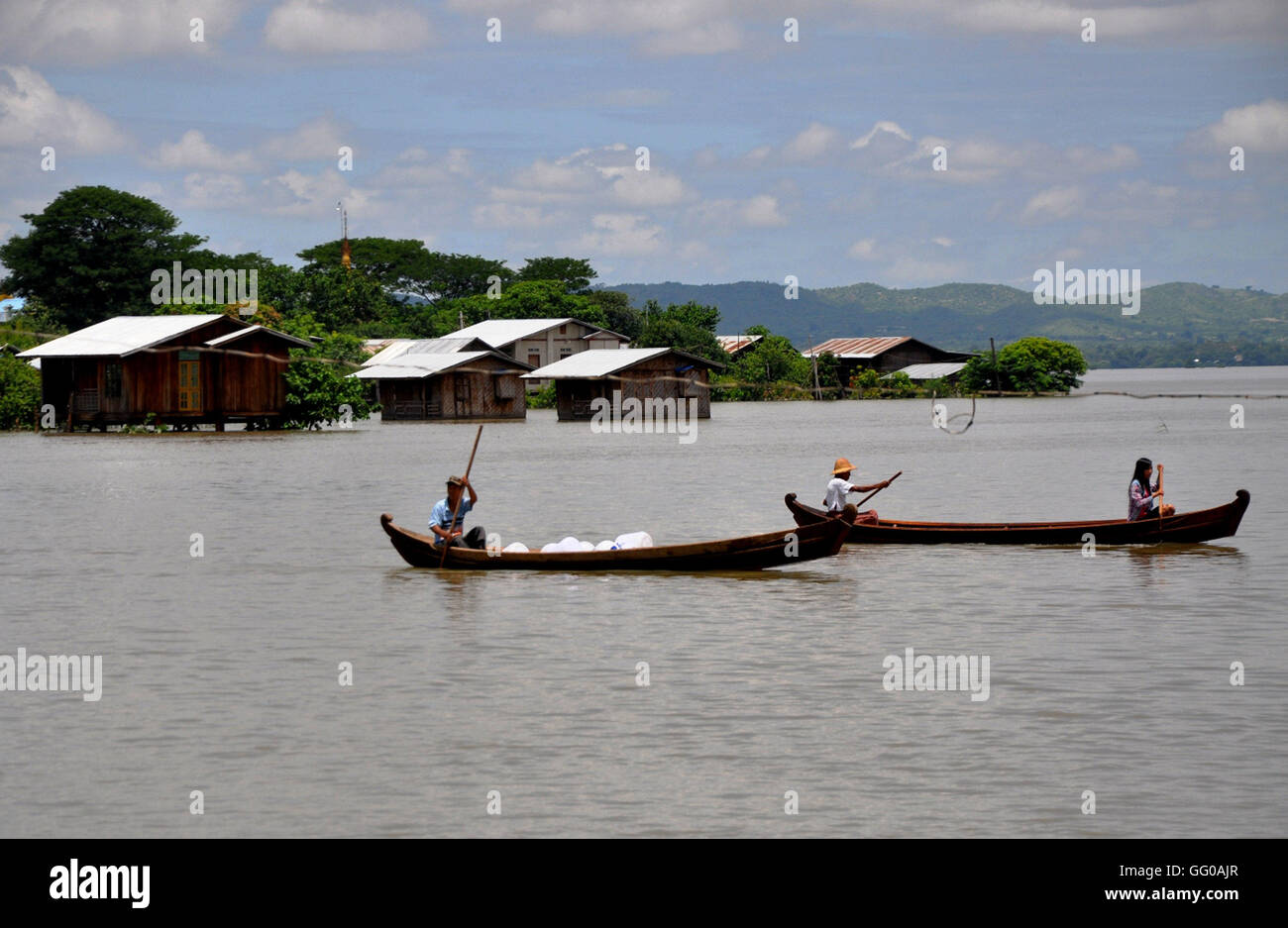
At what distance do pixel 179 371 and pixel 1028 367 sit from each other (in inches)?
2788

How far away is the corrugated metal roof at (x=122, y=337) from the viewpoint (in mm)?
60906

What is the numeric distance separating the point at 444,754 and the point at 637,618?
6.15 metres

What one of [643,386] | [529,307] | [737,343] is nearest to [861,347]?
[737,343]

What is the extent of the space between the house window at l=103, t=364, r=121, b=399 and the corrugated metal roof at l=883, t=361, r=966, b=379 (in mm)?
66043

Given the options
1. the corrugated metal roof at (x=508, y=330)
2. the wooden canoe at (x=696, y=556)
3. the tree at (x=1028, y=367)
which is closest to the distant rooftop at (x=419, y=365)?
the corrugated metal roof at (x=508, y=330)

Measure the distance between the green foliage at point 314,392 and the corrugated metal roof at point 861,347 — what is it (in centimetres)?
5783

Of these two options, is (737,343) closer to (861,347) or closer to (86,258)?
(861,347)

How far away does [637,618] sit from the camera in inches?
707

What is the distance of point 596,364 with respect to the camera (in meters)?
79.6

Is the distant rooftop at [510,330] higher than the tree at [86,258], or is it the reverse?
the tree at [86,258]

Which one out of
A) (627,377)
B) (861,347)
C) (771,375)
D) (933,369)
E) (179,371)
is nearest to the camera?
(179,371)

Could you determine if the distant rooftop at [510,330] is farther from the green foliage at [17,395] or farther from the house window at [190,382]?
the house window at [190,382]
